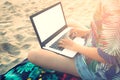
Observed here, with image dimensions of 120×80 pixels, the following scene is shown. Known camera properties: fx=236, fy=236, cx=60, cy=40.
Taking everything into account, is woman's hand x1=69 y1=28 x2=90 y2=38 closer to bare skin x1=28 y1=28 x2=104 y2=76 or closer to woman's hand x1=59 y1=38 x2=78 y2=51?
bare skin x1=28 y1=28 x2=104 y2=76

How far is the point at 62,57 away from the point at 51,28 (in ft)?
0.89

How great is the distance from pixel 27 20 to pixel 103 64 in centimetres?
183

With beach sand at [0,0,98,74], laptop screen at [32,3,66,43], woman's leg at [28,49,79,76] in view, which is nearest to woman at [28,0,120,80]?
woman's leg at [28,49,79,76]

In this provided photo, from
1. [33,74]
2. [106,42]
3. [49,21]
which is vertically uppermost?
[49,21]

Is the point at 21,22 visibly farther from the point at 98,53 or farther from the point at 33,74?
the point at 98,53

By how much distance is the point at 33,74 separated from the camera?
1764mm

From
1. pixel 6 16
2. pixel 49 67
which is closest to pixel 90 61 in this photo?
pixel 49 67

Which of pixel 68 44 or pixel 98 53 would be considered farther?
pixel 68 44

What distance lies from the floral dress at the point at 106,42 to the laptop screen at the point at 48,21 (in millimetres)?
383

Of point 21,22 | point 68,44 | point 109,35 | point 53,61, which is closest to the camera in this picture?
point 109,35

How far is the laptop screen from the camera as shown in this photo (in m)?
1.64

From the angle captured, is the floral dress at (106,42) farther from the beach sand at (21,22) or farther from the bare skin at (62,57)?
the beach sand at (21,22)

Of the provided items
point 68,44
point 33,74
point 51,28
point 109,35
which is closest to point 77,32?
point 51,28

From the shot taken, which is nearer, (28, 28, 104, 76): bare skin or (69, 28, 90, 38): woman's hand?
(28, 28, 104, 76): bare skin
